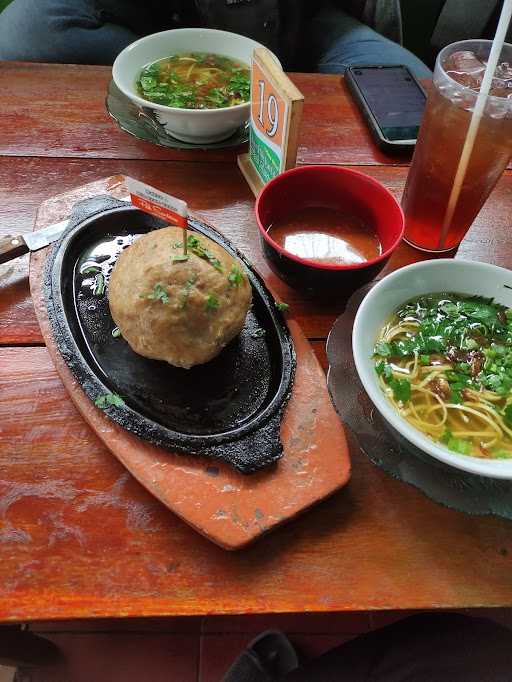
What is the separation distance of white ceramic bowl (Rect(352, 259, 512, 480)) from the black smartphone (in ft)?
2.23

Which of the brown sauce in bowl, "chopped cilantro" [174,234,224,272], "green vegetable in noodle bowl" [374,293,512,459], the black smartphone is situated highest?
the black smartphone

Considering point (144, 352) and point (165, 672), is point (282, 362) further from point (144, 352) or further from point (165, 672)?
point (165, 672)

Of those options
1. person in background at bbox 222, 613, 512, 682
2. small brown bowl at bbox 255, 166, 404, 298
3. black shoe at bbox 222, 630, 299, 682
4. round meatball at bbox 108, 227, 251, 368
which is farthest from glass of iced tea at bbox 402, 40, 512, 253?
black shoe at bbox 222, 630, 299, 682

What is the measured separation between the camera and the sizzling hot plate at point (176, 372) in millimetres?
1023

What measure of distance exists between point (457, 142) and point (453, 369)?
0.53m

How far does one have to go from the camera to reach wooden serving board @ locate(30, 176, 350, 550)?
936 millimetres

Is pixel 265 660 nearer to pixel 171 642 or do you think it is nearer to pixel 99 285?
pixel 171 642

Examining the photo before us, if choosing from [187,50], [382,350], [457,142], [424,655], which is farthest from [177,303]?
[187,50]

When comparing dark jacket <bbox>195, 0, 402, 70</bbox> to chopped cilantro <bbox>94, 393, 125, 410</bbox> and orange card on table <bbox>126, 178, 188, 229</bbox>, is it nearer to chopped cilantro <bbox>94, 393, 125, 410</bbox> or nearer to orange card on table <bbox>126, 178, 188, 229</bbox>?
orange card on table <bbox>126, 178, 188, 229</bbox>

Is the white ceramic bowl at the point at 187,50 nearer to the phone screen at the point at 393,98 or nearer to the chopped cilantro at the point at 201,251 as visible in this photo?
the phone screen at the point at 393,98

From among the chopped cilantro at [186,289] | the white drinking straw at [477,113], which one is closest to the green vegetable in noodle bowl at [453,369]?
the white drinking straw at [477,113]

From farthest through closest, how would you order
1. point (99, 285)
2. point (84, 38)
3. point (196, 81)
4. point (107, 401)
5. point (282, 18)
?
point (282, 18)
point (84, 38)
point (196, 81)
point (99, 285)
point (107, 401)

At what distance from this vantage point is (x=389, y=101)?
181 centimetres

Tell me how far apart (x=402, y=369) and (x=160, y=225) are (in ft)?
2.37
